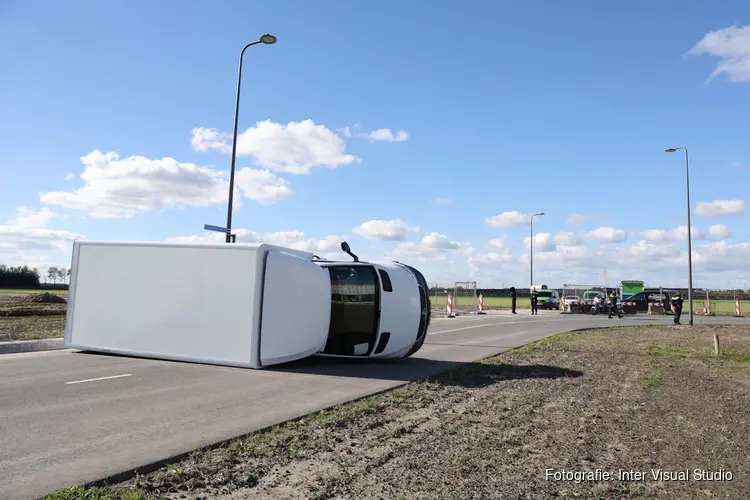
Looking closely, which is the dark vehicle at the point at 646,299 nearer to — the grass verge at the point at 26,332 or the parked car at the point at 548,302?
the parked car at the point at 548,302

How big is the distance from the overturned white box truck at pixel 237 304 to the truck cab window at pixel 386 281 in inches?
0.9

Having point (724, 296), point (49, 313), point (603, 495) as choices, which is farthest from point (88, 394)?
point (724, 296)

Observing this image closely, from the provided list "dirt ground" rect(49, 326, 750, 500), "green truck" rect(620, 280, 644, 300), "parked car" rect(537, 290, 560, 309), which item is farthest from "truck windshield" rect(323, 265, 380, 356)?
"green truck" rect(620, 280, 644, 300)

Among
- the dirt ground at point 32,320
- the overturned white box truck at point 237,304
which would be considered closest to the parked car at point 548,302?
the dirt ground at point 32,320

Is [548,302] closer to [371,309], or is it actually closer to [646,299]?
[646,299]

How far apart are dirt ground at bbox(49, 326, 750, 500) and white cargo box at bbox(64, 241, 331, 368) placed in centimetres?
289

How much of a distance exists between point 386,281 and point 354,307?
2.78 feet

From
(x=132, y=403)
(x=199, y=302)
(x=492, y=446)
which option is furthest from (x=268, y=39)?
(x=492, y=446)

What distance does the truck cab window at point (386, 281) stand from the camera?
37.7 ft

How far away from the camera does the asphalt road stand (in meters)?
5.12

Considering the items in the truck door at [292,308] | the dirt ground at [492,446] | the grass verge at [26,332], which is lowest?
the grass verge at [26,332]

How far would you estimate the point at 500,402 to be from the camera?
814cm

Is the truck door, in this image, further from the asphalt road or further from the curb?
the curb

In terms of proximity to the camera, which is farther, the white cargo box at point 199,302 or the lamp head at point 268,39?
the lamp head at point 268,39
